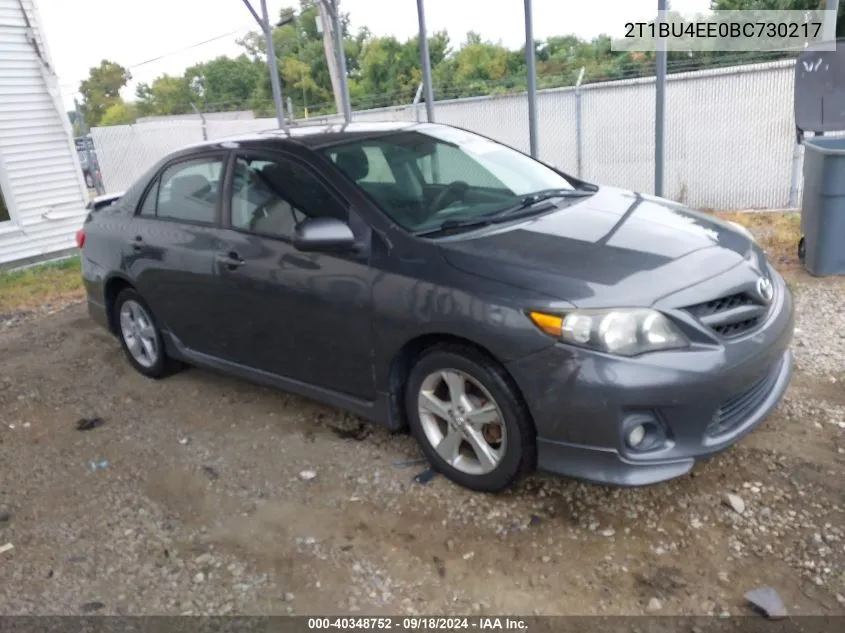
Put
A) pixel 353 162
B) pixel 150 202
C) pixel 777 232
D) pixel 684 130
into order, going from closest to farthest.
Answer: pixel 353 162 < pixel 150 202 < pixel 777 232 < pixel 684 130

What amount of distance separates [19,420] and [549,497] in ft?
11.6

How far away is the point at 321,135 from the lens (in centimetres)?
395

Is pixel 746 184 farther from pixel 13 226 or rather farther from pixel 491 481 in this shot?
pixel 13 226

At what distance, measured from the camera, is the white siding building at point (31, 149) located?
9562 millimetres

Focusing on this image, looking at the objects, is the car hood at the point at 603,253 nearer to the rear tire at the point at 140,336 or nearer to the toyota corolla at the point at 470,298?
the toyota corolla at the point at 470,298

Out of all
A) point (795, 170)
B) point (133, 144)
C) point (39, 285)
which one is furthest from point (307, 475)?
point (133, 144)

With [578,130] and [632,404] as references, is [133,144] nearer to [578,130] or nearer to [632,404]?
[578,130]

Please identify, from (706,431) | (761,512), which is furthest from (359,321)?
(761,512)

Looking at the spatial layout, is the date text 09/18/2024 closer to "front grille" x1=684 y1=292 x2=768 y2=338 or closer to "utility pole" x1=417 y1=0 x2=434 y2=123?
"front grille" x1=684 y1=292 x2=768 y2=338

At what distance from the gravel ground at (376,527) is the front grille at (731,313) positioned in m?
0.73

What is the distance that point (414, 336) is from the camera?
3.12 metres

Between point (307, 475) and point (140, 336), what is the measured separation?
2096 millimetres

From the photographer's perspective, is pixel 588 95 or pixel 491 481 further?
pixel 588 95

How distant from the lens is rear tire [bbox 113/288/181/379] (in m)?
4.80
